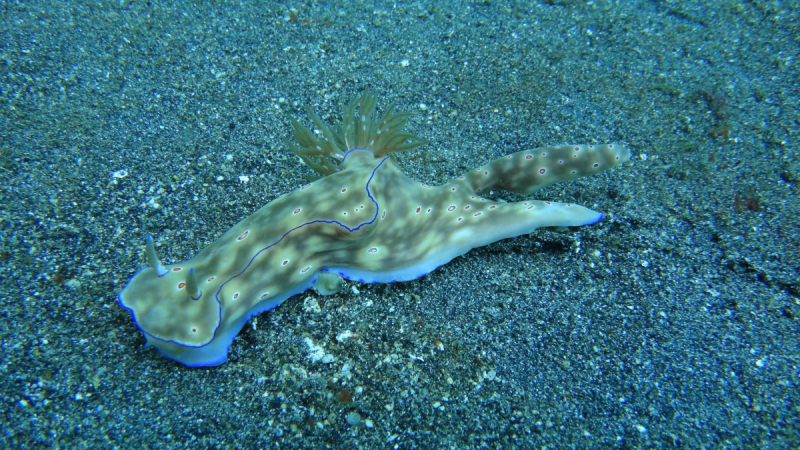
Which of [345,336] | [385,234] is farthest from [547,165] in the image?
[345,336]

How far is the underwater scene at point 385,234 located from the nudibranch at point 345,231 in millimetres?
16

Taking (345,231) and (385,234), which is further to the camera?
(385,234)

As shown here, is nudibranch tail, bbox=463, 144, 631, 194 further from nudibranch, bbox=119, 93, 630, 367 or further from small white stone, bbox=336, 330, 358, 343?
small white stone, bbox=336, 330, 358, 343

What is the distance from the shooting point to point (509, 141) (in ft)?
12.1

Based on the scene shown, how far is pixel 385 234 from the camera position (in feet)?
8.96

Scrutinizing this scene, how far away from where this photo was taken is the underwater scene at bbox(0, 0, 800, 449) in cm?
221

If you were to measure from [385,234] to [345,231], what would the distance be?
33cm

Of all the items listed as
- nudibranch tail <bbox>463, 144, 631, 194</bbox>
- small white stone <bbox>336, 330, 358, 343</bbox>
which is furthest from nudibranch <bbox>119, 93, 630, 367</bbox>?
small white stone <bbox>336, 330, 358, 343</bbox>

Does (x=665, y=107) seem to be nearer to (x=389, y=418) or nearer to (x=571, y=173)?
(x=571, y=173)

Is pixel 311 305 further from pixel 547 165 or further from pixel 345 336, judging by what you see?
pixel 547 165

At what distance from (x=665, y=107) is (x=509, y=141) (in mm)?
1736

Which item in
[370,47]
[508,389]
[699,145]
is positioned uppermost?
[370,47]

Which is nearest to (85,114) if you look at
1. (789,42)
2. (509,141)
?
(509,141)

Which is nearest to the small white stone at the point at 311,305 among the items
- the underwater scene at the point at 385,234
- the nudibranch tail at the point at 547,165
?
the underwater scene at the point at 385,234
